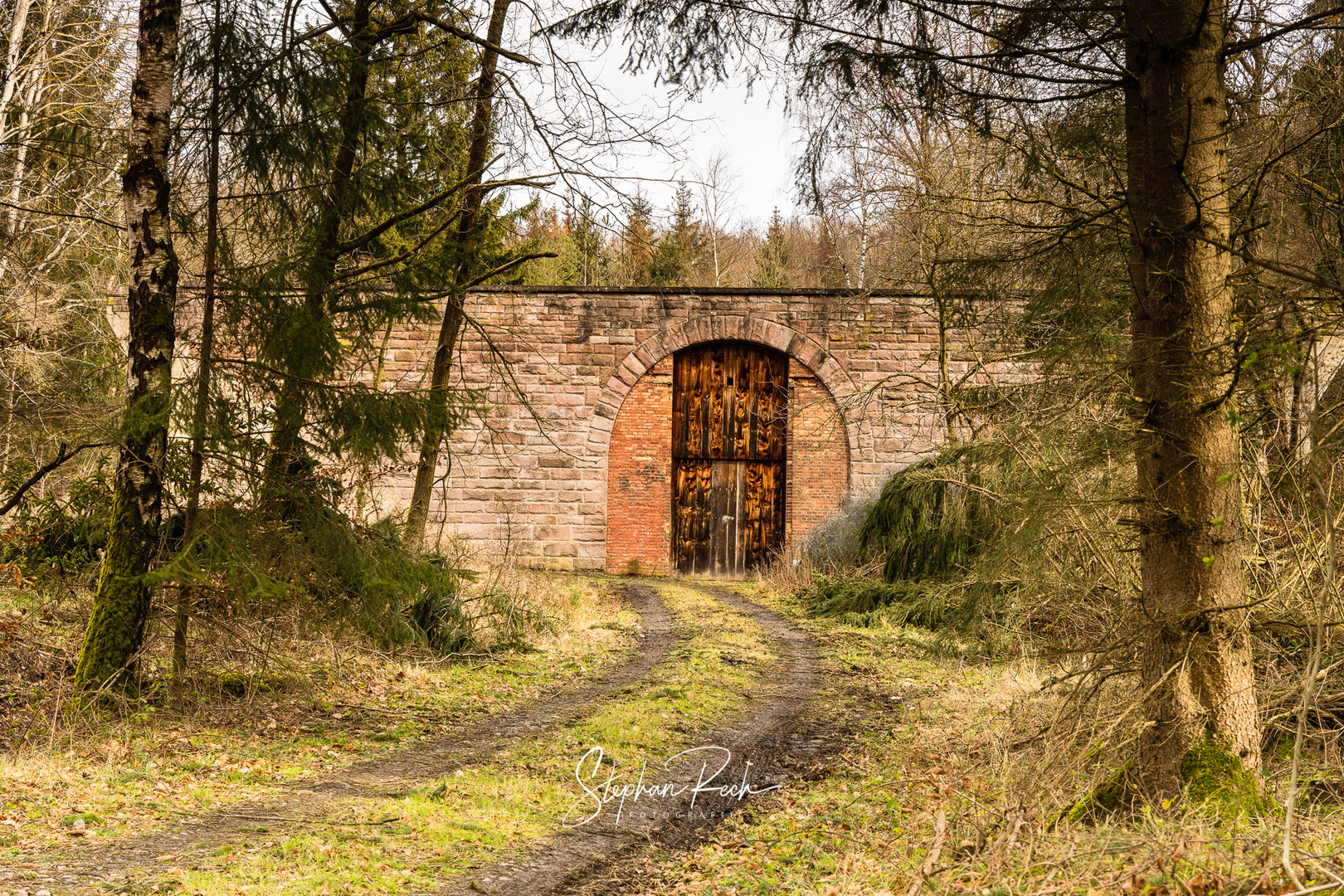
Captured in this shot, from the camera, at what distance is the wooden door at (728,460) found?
1614 centimetres

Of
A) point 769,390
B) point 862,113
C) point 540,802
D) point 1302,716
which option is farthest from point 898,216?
point 1302,716

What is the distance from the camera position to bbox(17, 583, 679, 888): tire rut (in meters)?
3.87

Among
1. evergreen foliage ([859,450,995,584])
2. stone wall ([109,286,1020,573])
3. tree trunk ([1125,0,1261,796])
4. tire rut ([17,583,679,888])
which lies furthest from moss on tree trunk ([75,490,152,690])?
stone wall ([109,286,1020,573])

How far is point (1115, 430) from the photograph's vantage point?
428cm

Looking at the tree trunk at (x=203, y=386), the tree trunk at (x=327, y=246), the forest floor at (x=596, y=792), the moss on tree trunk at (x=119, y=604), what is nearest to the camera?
the forest floor at (x=596, y=792)

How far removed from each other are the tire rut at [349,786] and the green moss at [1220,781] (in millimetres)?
3881

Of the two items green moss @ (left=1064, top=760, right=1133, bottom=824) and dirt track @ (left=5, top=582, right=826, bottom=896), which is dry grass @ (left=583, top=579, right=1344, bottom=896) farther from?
dirt track @ (left=5, top=582, right=826, bottom=896)

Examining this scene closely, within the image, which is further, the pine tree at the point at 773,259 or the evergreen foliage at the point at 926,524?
the pine tree at the point at 773,259

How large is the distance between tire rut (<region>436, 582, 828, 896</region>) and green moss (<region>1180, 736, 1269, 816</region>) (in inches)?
89.4

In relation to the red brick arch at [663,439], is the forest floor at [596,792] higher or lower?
lower

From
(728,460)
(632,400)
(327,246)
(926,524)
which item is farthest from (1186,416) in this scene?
(728,460)

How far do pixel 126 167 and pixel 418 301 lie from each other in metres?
2.02

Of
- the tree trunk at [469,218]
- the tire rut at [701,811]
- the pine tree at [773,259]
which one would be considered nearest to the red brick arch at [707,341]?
the tree trunk at [469,218]
